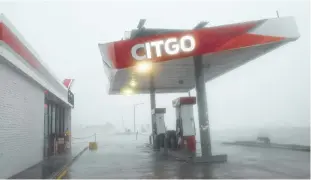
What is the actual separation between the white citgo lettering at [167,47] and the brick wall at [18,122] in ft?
16.6

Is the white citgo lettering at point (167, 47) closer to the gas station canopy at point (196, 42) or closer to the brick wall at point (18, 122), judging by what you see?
the gas station canopy at point (196, 42)

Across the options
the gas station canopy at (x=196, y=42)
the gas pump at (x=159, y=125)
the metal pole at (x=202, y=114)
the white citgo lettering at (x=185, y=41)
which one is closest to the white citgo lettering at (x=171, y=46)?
the gas station canopy at (x=196, y=42)

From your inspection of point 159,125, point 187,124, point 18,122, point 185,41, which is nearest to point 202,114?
point 187,124

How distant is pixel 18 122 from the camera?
11.7 metres

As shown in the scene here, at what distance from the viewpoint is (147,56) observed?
1188 cm

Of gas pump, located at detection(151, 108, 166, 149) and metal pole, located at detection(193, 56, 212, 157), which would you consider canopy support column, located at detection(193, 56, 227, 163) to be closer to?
metal pole, located at detection(193, 56, 212, 157)

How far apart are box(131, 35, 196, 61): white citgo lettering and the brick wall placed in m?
5.05

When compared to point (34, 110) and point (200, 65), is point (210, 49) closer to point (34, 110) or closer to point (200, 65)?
point (200, 65)

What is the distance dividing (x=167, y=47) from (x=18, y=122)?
7088mm

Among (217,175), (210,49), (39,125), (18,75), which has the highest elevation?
(210,49)

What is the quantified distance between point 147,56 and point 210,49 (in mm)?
2737

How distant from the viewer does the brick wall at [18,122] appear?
10.1 metres

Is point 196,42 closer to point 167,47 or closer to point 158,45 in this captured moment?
point 167,47

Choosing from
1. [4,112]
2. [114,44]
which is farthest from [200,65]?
[4,112]
